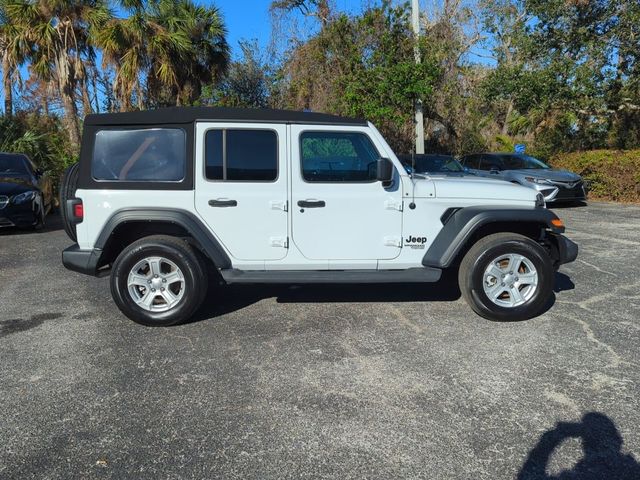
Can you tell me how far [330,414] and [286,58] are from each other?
A: 1805cm

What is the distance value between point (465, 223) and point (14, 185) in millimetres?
8641

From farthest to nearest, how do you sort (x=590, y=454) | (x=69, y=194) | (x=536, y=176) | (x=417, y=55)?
(x=417, y=55) < (x=536, y=176) < (x=69, y=194) < (x=590, y=454)

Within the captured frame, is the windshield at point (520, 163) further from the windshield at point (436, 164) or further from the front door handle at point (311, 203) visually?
the front door handle at point (311, 203)

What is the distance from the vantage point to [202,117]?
439cm

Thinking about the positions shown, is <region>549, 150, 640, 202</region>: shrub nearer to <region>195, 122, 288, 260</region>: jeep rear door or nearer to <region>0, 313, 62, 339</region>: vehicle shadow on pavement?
<region>195, 122, 288, 260</region>: jeep rear door

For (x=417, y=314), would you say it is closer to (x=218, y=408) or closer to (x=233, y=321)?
(x=233, y=321)

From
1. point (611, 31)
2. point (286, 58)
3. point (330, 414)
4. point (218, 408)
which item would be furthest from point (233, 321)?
point (286, 58)

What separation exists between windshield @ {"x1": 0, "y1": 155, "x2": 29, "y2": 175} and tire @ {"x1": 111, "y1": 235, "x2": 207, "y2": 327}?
24.1ft

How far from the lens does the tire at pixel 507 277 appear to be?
444 centimetres

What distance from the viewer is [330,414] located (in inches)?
119

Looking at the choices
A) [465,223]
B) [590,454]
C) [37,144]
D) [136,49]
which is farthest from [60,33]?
[590,454]

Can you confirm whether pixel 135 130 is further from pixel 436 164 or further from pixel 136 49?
pixel 136 49

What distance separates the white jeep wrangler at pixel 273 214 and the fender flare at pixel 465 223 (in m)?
0.01

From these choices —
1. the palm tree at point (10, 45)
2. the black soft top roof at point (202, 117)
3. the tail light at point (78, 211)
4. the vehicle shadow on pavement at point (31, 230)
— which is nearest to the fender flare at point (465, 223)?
the black soft top roof at point (202, 117)
